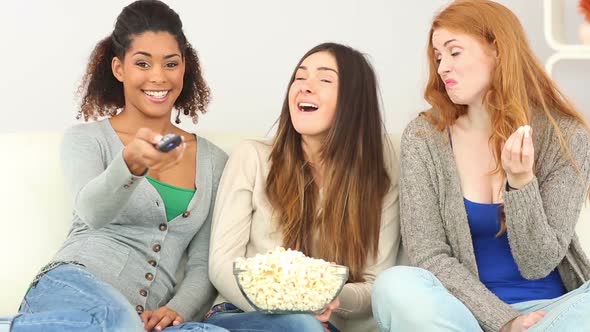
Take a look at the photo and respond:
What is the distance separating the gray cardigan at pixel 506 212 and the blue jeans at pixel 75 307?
518 millimetres

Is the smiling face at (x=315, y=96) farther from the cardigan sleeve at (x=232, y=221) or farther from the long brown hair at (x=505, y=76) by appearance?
the long brown hair at (x=505, y=76)

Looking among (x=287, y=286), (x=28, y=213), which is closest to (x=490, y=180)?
(x=287, y=286)

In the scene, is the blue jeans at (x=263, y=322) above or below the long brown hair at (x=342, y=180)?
below

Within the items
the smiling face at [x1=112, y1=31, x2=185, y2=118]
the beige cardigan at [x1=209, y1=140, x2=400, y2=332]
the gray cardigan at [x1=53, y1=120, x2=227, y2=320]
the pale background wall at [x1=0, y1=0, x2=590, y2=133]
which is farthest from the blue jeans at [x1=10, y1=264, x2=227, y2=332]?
the pale background wall at [x1=0, y1=0, x2=590, y2=133]

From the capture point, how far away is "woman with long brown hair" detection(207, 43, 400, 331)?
250 cm

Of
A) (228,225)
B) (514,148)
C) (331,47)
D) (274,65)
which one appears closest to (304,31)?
(274,65)

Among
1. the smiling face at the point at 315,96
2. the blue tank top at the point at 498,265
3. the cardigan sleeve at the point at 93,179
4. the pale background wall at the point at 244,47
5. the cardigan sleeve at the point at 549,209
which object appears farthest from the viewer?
the pale background wall at the point at 244,47

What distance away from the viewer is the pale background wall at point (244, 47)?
3627mm

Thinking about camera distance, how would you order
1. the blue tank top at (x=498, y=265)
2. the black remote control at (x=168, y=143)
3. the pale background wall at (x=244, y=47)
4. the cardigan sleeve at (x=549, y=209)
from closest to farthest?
the black remote control at (x=168, y=143), the cardigan sleeve at (x=549, y=209), the blue tank top at (x=498, y=265), the pale background wall at (x=244, y=47)

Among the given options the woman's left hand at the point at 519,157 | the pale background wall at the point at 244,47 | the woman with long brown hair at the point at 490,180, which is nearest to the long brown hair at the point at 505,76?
the woman with long brown hair at the point at 490,180

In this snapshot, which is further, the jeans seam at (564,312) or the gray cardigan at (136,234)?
the gray cardigan at (136,234)

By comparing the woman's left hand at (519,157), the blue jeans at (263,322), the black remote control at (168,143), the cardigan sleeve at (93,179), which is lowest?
the blue jeans at (263,322)

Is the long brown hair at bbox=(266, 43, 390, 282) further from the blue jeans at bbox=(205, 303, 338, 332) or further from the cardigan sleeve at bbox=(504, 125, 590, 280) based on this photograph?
the cardigan sleeve at bbox=(504, 125, 590, 280)

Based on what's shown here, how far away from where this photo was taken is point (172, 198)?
8.28 ft
